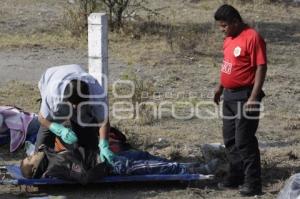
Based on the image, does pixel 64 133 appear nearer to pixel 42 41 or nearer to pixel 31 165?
pixel 31 165

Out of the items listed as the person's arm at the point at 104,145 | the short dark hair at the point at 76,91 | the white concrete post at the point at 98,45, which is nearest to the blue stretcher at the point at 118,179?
the person's arm at the point at 104,145

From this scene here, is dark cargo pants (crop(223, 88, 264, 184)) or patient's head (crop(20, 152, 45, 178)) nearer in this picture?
dark cargo pants (crop(223, 88, 264, 184))

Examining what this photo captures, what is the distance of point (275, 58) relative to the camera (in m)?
11.6

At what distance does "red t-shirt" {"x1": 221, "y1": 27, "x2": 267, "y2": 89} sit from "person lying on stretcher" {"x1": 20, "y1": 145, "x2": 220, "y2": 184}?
854 mm

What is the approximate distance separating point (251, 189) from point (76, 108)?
4.88 feet

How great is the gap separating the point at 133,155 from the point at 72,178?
1.87ft

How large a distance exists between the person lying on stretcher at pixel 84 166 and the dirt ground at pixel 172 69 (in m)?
0.15

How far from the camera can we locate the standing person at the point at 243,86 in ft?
19.1

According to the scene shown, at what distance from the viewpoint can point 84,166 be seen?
19.9 feet

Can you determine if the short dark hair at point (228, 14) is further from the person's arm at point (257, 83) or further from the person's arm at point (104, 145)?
the person's arm at point (104, 145)

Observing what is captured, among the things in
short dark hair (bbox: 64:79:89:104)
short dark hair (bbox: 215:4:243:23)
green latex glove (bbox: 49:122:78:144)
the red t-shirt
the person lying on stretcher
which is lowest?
the person lying on stretcher

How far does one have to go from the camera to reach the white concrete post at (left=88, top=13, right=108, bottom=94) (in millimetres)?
7105

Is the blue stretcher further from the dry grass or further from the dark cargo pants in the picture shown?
the dry grass

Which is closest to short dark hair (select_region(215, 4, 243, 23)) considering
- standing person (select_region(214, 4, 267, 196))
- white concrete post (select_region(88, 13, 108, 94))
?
standing person (select_region(214, 4, 267, 196))
